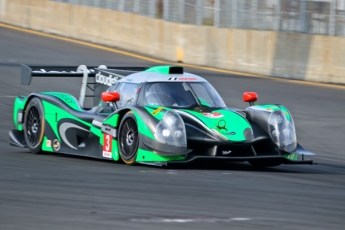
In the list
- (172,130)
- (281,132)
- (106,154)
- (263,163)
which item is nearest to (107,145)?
(106,154)

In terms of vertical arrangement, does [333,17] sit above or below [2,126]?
above

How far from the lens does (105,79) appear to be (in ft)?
42.3

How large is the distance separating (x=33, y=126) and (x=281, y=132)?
3864mm

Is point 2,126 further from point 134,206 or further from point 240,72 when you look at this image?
point 240,72

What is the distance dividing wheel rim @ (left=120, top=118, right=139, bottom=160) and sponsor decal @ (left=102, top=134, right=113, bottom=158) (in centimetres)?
24

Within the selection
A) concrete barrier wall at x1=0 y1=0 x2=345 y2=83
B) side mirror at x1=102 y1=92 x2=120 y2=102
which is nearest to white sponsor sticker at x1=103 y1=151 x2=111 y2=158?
side mirror at x1=102 y1=92 x2=120 y2=102

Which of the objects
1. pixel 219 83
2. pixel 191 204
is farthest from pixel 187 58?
pixel 191 204

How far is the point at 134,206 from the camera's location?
7453 mm

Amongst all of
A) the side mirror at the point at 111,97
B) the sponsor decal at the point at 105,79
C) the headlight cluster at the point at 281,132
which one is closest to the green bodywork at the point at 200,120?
the headlight cluster at the point at 281,132

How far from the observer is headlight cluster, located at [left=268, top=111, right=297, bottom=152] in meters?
10.8

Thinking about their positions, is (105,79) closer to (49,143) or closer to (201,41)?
(49,143)

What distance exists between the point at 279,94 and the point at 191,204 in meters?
13.2

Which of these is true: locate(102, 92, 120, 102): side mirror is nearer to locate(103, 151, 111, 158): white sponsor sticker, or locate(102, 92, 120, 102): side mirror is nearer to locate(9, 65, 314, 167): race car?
locate(9, 65, 314, 167): race car

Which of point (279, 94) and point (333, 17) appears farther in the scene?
point (333, 17)
